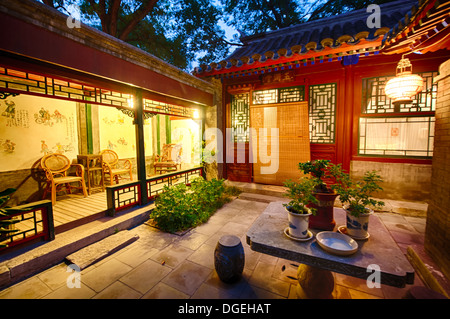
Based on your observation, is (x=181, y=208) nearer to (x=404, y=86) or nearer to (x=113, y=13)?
(x=404, y=86)

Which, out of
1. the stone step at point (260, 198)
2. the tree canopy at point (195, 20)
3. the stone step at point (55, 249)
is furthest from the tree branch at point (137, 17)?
the stone step at point (260, 198)

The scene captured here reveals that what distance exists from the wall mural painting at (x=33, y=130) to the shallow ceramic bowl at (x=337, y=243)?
25.7 feet

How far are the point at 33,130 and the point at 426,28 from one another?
30.4 feet

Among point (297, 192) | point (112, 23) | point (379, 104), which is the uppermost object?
point (112, 23)

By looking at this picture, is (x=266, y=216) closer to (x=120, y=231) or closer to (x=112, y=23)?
(x=120, y=231)

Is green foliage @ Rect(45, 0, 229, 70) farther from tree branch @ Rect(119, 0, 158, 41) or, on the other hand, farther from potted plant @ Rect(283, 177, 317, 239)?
potted plant @ Rect(283, 177, 317, 239)

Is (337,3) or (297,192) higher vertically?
(337,3)

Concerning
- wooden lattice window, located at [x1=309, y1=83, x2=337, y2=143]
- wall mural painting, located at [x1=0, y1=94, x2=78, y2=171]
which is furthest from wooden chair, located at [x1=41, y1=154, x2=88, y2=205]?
wooden lattice window, located at [x1=309, y1=83, x2=337, y2=143]

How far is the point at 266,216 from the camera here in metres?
2.94

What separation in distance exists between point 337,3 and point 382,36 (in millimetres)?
9875

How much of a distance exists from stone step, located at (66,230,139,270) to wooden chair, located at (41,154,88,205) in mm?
3011

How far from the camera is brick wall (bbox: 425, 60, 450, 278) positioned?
2.66m
